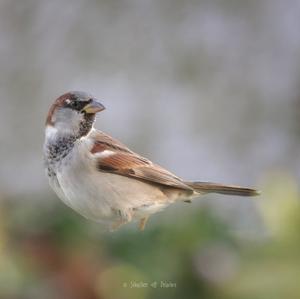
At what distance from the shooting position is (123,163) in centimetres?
217

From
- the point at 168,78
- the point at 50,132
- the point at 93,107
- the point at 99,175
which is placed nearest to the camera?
the point at 93,107

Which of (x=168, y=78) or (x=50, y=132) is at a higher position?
(x=50, y=132)

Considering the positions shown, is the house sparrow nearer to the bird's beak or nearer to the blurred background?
the bird's beak

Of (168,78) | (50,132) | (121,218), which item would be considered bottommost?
(168,78)

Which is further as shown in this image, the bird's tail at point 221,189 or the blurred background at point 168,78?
the blurred background at point 168,78

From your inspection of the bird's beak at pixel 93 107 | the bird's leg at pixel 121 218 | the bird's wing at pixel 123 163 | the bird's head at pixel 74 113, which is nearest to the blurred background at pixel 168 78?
the bird's wing at pixel 123 163

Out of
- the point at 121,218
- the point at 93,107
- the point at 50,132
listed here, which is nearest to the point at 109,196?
the point at 121,218

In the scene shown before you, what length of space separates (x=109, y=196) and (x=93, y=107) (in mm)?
329

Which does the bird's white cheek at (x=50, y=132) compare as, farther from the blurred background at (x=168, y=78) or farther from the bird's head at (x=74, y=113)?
the blurred background at (x=168, y=78)

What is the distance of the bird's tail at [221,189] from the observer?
6.23ft

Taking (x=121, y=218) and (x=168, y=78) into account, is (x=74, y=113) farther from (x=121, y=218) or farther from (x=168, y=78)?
(x=168, y=78)

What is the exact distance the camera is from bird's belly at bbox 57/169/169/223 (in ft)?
6.09

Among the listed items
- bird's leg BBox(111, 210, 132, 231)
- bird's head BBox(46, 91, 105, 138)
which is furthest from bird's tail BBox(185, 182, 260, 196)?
bird's head BBox(46, 91, 105, 138)

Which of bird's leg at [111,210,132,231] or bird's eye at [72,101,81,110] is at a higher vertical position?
bird's eye at [72,101,81,110]
